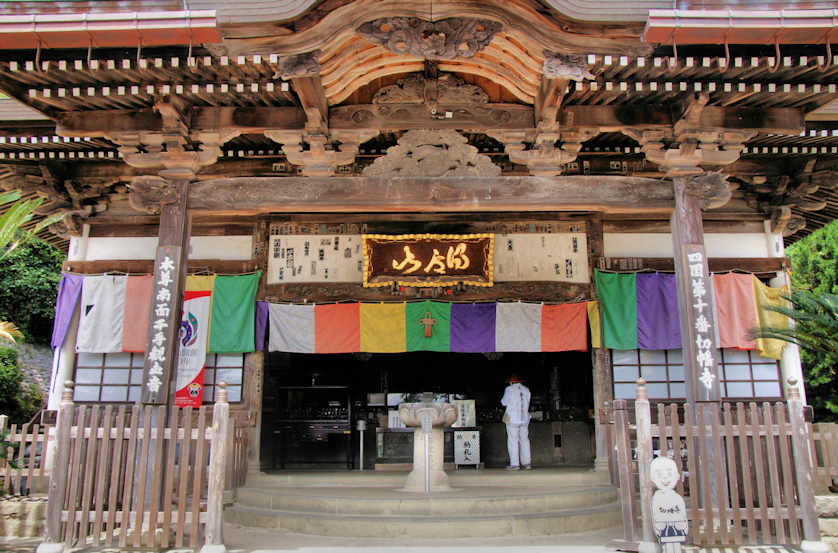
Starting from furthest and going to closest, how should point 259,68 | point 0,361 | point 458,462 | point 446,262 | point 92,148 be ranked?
1. point 0,361
2. point 458,462
3. point 446,262
4. point 92,148
5. point 259,68

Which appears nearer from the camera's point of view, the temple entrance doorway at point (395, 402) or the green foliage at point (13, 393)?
the temple entrance doorway at point (395, 402)

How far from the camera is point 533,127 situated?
815 centimetres

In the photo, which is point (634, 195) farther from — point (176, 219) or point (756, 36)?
point (176, 219)

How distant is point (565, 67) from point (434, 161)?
1961 millimetres

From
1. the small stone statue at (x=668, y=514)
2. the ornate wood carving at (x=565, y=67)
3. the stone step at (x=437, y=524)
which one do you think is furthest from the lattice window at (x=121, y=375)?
the small stone statue at (x=668, y=514)

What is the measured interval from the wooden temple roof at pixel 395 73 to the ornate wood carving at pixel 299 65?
0.6 inches

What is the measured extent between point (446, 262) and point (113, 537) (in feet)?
19.9

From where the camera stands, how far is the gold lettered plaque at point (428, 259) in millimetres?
10195

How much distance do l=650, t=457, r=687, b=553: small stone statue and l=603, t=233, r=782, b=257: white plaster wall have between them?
6.01 meters

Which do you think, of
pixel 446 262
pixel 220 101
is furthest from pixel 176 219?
pixel 446 262

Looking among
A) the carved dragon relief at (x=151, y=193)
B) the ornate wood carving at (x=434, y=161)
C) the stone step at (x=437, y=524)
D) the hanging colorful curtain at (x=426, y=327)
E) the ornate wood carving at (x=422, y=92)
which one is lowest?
the stone step at (x=437, y=524)

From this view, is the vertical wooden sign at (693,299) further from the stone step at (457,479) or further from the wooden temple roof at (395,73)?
the stone step at (457,479)

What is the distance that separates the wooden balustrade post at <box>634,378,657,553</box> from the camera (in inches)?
229

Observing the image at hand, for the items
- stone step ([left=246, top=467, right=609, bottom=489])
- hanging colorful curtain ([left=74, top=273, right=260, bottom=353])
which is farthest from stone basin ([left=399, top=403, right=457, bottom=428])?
hanging colorful curtain ([left=74, top=273, right=260, bottom=353])
